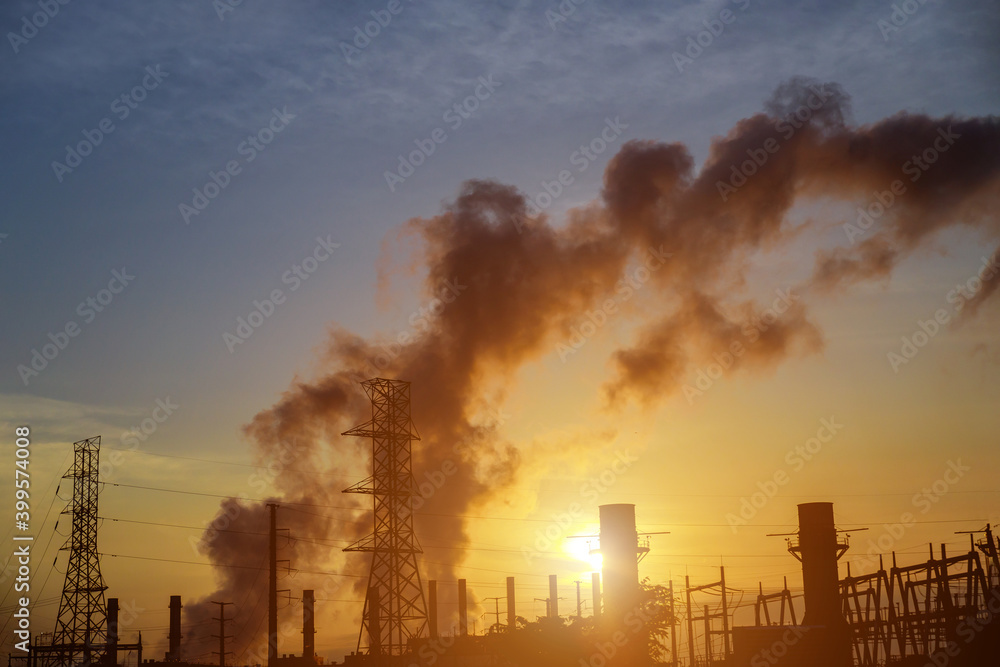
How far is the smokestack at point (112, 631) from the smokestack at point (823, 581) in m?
47.6

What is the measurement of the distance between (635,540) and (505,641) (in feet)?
42.4

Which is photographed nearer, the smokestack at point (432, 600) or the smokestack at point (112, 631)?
the smokestack at point (112, 631)

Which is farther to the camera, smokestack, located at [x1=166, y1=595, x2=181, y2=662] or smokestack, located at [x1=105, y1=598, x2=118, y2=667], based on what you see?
smokestack, located at [x1=166, y1=595, x2=181, y2=662]

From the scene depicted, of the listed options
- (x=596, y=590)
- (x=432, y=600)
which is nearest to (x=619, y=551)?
(x=596, y=590)

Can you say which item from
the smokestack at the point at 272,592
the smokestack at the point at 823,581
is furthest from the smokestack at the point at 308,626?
the smokestack at the point at 823,581

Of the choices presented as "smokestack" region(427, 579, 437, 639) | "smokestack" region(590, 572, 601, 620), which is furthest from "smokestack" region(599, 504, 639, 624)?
"smokestack" region(427, 579, 437, 639)

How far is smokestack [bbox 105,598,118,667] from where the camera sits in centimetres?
6819

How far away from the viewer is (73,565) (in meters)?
67.4

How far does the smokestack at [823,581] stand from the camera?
6500cm

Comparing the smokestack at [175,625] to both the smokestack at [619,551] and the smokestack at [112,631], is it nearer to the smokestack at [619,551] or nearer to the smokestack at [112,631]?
the smokestack at [112,631]

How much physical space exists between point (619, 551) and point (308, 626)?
23.1 m

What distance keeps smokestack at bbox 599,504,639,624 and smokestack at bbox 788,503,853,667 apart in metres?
11.5

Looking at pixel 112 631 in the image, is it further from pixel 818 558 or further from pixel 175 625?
pixel 818 558

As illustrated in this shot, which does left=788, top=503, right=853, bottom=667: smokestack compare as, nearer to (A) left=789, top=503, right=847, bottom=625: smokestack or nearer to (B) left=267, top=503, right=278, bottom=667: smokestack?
(A) left=789, top=503, right=847, bottom=625: smokestack
